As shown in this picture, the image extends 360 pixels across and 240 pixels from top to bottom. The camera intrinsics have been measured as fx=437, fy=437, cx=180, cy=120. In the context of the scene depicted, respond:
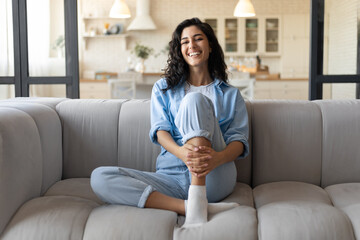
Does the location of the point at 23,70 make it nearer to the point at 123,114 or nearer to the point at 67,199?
the point at 123,114

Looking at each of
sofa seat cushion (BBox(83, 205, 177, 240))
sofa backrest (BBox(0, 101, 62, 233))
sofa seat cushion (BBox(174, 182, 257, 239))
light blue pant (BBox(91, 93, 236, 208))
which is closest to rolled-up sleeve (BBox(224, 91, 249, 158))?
light blue pant (BBox(91, 93, 236, 208))

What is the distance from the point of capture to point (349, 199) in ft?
6.27

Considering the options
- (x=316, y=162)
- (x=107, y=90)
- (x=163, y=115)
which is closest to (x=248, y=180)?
(x=316, y=162)

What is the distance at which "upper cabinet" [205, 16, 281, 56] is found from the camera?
314 inches

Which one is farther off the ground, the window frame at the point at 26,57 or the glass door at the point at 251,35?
the glass door at the point at 251,35

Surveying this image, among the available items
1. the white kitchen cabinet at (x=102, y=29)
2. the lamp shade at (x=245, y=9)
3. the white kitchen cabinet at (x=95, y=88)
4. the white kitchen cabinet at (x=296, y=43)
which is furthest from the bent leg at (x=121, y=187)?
the white kitchen cabinet at (x=296, y=43)

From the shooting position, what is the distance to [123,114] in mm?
2363

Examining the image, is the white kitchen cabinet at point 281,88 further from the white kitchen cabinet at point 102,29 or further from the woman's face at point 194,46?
the woman's face at point 194,46

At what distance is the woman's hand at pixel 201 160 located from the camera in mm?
1748

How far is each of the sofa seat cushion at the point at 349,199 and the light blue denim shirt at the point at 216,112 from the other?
17.8 inches

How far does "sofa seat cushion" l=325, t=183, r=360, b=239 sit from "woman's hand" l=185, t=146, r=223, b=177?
0.58 meters

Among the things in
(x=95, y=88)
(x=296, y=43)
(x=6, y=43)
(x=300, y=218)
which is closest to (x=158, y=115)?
(x=300, y=218)

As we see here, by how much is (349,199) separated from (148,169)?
1.00 m

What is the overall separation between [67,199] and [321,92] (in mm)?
1850
